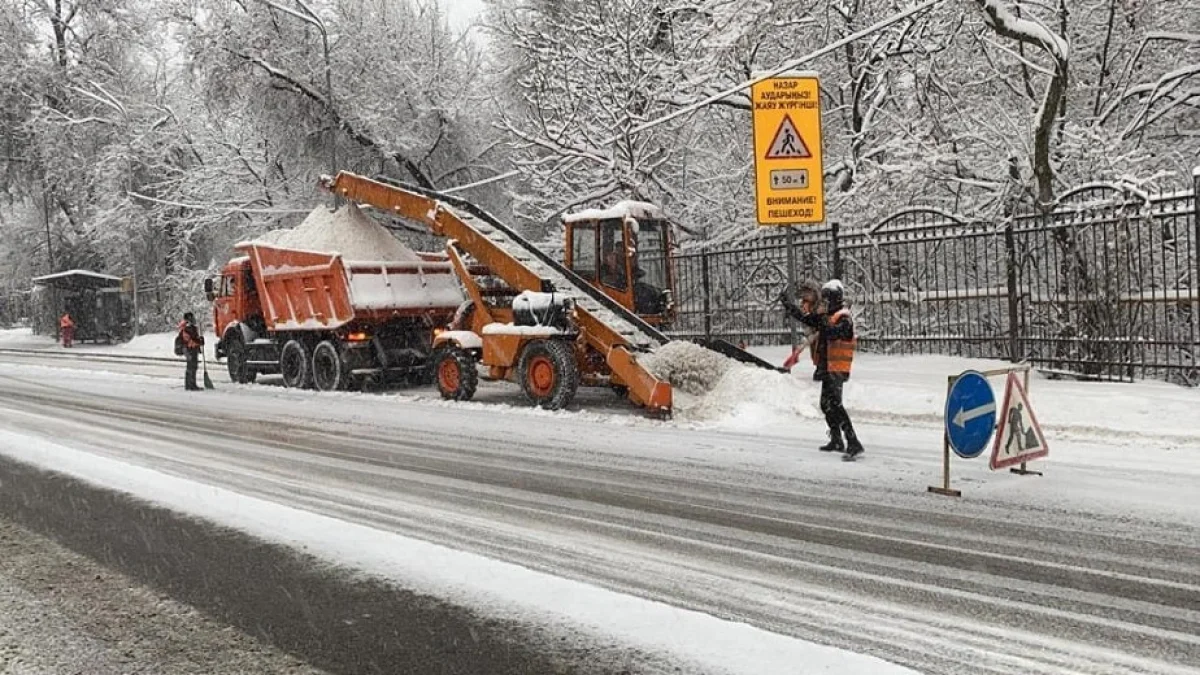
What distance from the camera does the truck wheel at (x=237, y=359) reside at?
64.0 feet

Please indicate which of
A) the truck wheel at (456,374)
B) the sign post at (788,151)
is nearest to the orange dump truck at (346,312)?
the truck wheel at (456,374)

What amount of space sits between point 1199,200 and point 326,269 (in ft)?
42.8

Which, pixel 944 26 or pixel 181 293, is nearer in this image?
pixel 944 26

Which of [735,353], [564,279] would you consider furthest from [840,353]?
[564,279]

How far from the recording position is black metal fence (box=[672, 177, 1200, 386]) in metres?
12.1

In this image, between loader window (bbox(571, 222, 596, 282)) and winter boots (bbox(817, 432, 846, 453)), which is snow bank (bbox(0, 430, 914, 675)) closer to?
winter boots (bbox(817, 432, 846, 453))

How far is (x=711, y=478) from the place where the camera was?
843 cm

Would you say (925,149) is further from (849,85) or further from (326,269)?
(326,269)

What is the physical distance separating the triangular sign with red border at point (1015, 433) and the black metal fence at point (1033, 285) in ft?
13.9

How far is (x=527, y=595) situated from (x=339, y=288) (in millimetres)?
12165

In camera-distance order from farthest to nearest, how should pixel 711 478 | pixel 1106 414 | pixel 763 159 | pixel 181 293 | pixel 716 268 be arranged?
pixel 181 293, pixel 716 268, pixel 763 159, pixel 1106 414, pixel 711 478

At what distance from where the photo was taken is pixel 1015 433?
816 cm

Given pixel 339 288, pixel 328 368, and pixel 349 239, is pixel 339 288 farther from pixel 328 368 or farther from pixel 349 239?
pixel 328 368

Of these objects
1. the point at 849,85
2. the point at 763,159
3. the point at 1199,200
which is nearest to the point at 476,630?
the point at 763,159
